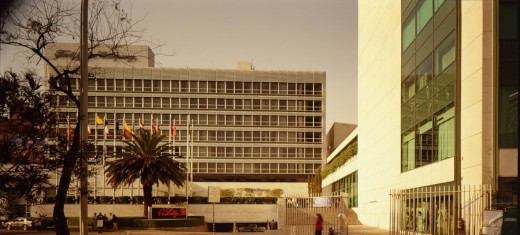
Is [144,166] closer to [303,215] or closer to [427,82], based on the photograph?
[303,215]

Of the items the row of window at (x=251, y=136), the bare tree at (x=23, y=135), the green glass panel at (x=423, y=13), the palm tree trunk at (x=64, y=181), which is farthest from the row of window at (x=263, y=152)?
the bare tree at (x=23, y=135)

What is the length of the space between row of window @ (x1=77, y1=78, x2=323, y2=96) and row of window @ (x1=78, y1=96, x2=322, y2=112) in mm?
1333

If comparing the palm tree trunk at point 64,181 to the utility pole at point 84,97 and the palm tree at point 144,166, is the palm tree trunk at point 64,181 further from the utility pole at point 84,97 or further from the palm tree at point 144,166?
the palm tree at point 144,166

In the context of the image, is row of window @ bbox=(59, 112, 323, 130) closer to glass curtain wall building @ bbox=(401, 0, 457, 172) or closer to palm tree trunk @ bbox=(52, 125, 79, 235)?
glass curtain wall building @ bbox=(401, 0, 457, 172)

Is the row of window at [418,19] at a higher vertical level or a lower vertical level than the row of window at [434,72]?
higher

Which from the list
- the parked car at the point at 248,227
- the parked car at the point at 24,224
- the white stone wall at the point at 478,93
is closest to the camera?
the white stone wall at the point at 478,93

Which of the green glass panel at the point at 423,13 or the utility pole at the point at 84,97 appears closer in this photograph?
the utility pole at the point at 84,97

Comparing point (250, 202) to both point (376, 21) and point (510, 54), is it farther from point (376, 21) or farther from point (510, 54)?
point (510, 54)

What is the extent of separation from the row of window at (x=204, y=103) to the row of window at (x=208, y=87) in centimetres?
133

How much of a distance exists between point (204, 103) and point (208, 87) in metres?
2.70

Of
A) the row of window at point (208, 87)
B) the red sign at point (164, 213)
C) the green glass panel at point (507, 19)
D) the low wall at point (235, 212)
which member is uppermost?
the row of window at point (208, 87)

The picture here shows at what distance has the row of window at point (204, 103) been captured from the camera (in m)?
93.6

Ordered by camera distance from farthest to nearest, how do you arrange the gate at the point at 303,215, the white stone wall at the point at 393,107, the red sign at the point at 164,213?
the red sign at the point at 164,213 < the gate at the point at 303,215 < the white stone wall at the point at 393,107

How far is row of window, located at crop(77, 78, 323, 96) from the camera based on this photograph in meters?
94.0
